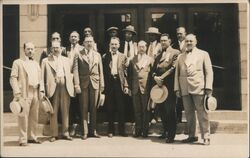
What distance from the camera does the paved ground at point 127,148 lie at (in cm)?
687

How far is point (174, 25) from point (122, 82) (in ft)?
4.95

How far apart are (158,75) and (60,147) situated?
192cm

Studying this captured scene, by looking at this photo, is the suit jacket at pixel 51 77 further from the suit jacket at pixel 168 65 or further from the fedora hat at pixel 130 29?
the suit jacket at pixel 168 65

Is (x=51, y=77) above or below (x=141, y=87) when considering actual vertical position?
above

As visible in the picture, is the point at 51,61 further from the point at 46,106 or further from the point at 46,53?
the point at 46,106

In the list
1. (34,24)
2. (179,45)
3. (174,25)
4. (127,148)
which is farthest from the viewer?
(174,25)

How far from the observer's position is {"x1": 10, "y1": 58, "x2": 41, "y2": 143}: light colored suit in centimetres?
716

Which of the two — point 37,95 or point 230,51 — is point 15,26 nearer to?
point 37,95

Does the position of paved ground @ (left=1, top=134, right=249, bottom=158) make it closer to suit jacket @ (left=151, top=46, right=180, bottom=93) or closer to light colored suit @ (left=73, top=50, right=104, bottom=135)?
light colored suit @ (left=73, top=50, right=104, bottom=135)

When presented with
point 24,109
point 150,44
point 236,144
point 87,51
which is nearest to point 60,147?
point 24,109

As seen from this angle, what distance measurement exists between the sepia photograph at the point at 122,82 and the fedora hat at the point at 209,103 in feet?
0.05

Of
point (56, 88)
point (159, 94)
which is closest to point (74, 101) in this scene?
point (56, 88)

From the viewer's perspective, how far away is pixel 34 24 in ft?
26.3

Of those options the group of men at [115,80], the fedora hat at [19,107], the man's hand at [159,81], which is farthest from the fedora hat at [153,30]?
the fedora hat at [19,107]
